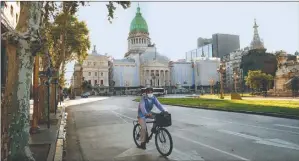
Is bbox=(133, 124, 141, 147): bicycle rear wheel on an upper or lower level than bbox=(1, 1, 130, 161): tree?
lower

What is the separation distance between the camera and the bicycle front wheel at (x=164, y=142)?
24.6ft

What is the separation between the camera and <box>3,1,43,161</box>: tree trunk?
6.04 metres

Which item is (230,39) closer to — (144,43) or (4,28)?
(144,43)

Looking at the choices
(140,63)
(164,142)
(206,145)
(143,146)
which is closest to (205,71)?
(140,63)

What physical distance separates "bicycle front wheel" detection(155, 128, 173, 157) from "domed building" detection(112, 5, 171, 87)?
119m

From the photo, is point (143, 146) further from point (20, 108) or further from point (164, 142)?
point (20, 108)

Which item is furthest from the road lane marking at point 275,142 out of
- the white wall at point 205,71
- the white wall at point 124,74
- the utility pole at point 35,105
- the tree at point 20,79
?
the white wall at point 205,71

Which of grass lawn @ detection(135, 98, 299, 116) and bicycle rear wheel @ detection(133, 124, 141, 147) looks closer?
bicycle rear wheel @ detection(133, 124, 141, 147)

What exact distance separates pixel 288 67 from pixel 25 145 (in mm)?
51025

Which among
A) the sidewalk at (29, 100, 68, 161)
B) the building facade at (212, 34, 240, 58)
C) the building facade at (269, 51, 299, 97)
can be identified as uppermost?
the building facade at (212, 34, 240, 58)

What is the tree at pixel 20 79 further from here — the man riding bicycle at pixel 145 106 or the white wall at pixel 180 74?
the white wall at pixel 180 74

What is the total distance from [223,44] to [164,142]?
18637 cm

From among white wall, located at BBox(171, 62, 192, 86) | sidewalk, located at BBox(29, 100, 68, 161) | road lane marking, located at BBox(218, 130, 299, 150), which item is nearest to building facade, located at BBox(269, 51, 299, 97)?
road lane marking, located at BBox(218, 130, 299, 150)

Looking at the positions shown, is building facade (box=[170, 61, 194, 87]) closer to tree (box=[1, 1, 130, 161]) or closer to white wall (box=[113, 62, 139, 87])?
white wall (box=[113, 62, 139, 87])
